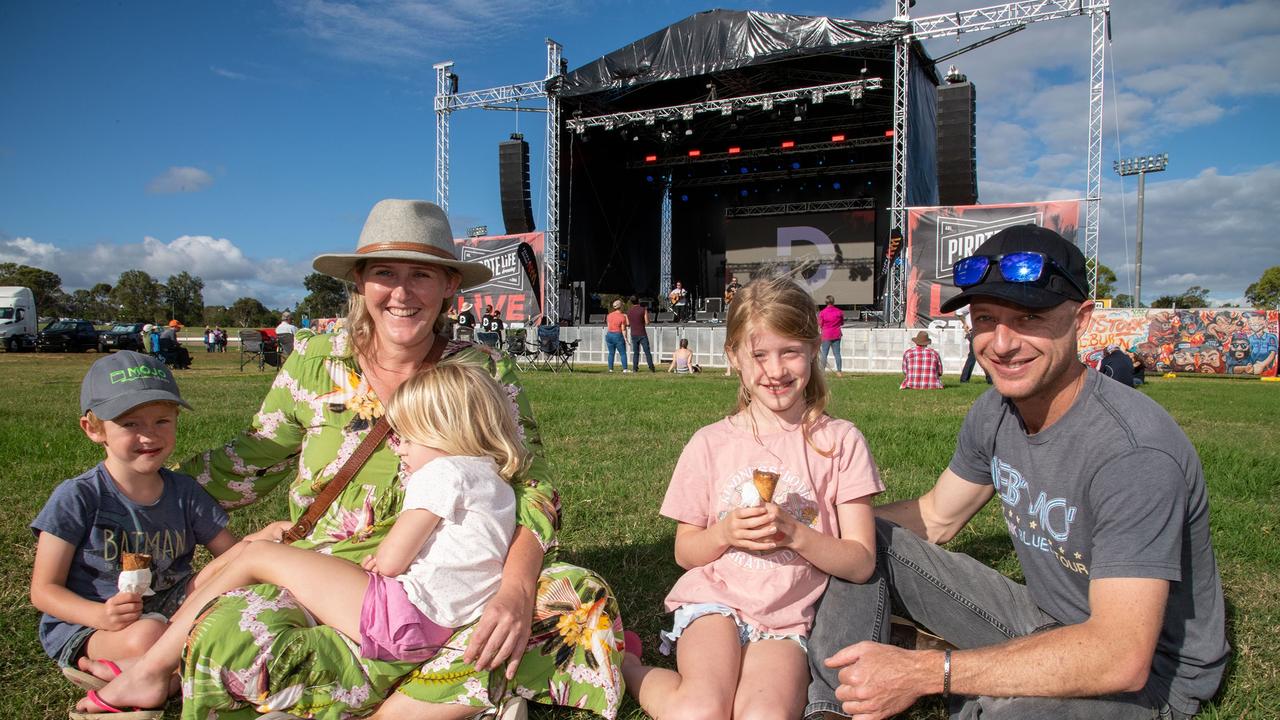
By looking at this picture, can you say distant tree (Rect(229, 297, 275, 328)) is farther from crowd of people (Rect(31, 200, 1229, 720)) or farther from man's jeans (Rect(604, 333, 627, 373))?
crowd of people (Rect(31, 200, 1229, 720))

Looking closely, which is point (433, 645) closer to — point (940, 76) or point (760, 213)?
point (940, 76)

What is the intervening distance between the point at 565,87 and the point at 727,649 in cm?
1971

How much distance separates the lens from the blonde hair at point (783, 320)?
7.47 ft

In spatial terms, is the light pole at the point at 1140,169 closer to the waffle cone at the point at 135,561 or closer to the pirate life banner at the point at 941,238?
the pirate life banner at the point at 941,238

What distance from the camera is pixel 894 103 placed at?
17.5m

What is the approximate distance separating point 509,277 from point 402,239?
67.0 ft

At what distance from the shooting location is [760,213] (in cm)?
2625

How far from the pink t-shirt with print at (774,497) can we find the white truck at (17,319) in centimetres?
3951

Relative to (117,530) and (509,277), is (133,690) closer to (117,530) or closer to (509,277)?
(117,530)

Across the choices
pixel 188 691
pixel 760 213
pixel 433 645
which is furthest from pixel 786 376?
pixel 760 213

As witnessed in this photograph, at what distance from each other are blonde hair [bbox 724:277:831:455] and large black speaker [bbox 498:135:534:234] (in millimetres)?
20329

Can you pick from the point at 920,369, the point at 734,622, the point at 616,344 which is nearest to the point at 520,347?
the point at 616,344

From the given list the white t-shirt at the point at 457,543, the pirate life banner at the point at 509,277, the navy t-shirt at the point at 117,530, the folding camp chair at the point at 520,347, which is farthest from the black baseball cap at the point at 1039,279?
the pirate life banner at the point at 509,277

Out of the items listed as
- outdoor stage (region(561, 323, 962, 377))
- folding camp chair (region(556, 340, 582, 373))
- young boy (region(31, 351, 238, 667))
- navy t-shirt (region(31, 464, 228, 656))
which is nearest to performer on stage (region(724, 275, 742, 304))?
outdoor stage (region(561, 323, 962, 377))
